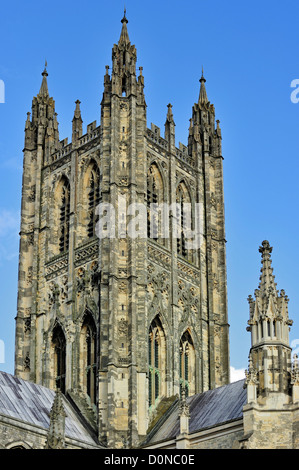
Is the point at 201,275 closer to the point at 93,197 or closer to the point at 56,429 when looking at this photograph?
the point at 93,197

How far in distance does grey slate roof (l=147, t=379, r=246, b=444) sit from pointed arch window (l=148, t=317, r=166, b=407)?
1260 millimetres

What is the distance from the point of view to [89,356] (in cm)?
5225

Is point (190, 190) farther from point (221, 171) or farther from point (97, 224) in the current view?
point (97, 224)

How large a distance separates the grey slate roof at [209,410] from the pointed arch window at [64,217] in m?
10.6

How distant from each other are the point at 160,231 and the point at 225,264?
15.2ft

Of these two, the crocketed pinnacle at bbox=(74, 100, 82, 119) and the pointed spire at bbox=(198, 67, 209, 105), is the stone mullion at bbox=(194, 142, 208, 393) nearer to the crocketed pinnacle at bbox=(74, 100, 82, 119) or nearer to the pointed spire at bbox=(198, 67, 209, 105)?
the pointed spire at bbox=(198, 67, 209, 105)

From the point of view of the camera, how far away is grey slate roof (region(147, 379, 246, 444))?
46.4 meters

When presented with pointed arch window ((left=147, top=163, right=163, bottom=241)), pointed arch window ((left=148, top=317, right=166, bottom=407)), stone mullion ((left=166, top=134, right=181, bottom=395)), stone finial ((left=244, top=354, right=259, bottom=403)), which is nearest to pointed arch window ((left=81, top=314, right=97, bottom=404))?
pointed arch window ((left=148, top=317, right=166, bottom=407))

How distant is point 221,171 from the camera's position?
60.8m

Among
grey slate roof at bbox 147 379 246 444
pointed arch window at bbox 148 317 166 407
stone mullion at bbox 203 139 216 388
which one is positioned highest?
stone mullion at bbox 203 139 216 388

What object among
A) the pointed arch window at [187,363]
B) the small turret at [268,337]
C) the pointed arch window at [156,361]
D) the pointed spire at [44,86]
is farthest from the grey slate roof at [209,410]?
the pointed spire at [44,86]

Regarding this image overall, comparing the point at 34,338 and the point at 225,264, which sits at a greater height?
the point at 225,264

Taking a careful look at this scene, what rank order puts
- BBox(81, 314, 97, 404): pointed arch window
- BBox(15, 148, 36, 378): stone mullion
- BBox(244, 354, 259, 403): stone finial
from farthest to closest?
BBox(15, 148, 36, 378): stone mullion → BBox(81, 314, 97, 404): pointed arch window → BBox(244, 354, 259, 403): stone finial
